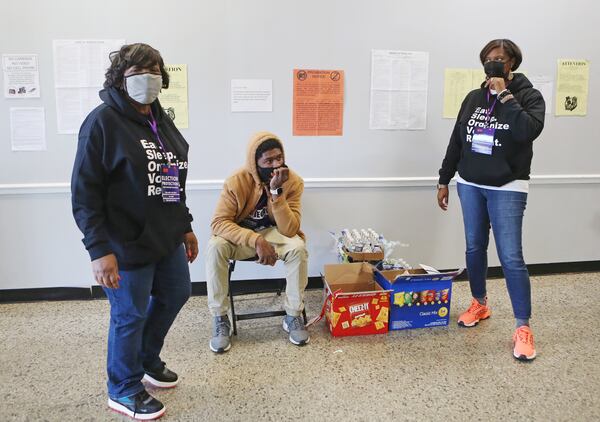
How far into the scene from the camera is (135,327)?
5.54ft

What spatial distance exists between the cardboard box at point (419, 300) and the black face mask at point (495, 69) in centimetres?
101

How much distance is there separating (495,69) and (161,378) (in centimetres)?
203

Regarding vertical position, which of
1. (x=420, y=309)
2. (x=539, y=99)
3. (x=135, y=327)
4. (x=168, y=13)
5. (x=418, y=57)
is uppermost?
(x=168, y=13)

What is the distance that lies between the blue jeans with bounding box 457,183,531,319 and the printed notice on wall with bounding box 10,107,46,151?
94.5 inches

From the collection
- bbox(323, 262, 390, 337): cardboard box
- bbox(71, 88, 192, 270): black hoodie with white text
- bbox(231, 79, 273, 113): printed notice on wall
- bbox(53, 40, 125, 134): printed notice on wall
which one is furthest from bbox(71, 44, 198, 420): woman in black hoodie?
bbox(53, 40, 125, 134): printed notice on wall

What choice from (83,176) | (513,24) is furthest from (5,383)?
(513,24)

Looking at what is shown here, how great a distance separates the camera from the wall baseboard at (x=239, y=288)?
9.53ft

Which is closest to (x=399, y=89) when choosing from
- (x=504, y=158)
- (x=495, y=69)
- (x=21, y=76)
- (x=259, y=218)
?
(x=495, y=69)

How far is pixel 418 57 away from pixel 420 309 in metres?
1.56

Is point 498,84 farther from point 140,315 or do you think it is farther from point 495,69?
point 140,315

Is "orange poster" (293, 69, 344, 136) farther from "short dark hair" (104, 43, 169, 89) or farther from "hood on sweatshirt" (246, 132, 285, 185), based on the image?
"short dark hair" (104, 43, 169, 89)

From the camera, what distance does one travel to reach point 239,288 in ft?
10.1

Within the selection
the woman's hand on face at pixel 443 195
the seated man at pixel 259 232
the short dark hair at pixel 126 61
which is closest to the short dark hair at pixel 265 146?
the seated man at pixel 259 232

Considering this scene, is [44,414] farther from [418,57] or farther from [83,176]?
[418,57]
